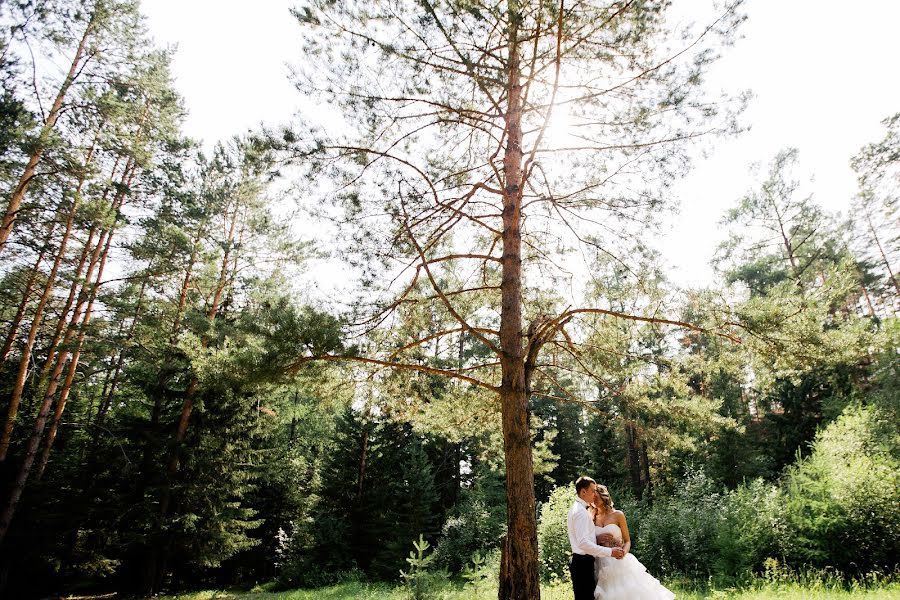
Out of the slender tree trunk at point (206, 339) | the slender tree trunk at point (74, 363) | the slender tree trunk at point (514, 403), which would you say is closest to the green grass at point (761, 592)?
the slender tree trunk at point (514, 403)

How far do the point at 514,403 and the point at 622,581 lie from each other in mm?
1817

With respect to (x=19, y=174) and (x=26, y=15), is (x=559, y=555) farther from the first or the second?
(x=26, y=15)

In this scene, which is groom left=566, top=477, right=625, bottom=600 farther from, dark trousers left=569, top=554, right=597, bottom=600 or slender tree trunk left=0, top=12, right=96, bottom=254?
slender tree trunk left=0, top=12, right=96, bottom=254

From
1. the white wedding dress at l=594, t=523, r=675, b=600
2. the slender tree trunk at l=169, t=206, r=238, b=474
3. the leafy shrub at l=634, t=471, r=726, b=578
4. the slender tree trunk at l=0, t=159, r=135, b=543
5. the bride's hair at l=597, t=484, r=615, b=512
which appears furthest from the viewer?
the slender tree trunk at l=169, t=206, r=238, b=474

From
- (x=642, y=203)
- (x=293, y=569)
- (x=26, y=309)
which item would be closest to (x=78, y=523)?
(x=26, y=309)

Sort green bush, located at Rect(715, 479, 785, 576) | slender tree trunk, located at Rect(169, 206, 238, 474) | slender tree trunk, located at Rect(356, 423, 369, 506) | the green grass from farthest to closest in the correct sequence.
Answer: slender tree trunk, located at Rect(356, 423, 369, 506), slender tree trunk, located at Rect(169, 206, 238, 474), green bush, located at Rect(715, 479, 785, 576), the green grass

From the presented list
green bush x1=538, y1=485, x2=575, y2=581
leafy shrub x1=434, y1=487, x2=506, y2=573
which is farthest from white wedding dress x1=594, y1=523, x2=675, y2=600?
leafy shrub x1=434, y1=487, x2=506, y2=573

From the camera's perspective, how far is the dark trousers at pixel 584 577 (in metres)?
3.94

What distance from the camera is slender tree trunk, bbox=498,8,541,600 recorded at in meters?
3.93

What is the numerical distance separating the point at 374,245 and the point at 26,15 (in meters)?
8.46

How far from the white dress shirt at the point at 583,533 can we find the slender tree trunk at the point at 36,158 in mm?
10729

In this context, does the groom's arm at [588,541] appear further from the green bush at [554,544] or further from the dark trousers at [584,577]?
the green bush at [554,544]

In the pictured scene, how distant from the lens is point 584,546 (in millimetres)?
3812

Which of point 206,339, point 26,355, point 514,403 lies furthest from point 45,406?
point 514,403
